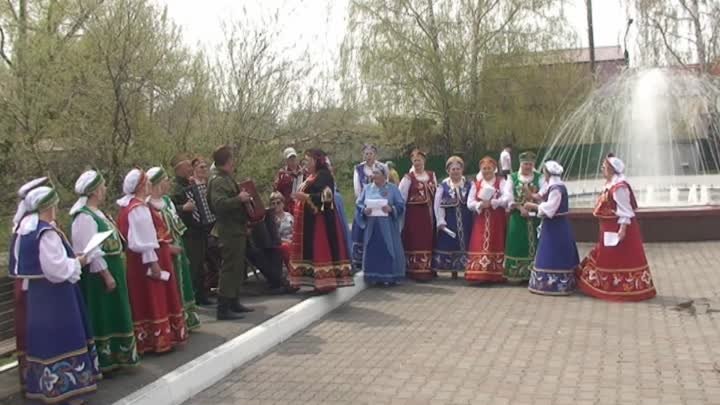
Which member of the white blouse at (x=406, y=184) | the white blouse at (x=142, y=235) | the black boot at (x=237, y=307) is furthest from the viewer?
the white blouse at (x=406, y=184)

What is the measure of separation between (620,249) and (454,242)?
8.33 ft

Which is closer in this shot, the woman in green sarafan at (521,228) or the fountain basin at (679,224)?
the woman in green sarafan at (521,228)

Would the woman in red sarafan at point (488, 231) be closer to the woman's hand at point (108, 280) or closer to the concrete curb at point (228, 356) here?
the concrete curb at point (228, 356)

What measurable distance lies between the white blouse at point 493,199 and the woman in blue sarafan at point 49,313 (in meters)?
6.21

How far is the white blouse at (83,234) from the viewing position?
575 centimetres

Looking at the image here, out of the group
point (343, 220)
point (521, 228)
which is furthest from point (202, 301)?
point (521, 228)

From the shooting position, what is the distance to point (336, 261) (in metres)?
9.18

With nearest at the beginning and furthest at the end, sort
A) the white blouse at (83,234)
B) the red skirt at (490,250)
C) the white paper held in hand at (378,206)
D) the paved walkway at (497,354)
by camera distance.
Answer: the white blouse at (83,234)
the paved walkway at (497,354)
the white paper held in hand at (378,206)
the red skirt at (490,250)

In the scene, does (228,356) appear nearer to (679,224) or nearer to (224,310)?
(224,310)

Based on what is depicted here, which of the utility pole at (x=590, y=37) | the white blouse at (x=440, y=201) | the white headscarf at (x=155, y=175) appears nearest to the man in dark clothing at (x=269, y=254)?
the white blouse at (x=440, y=201)

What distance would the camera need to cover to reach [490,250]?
10352mm

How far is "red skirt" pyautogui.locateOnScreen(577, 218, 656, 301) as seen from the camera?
9.02 metres

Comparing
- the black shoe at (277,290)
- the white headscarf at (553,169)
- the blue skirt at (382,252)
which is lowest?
the black shoe at (277,290)

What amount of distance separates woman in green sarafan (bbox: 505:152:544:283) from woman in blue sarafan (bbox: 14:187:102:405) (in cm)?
626
